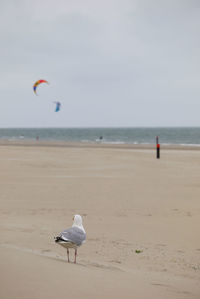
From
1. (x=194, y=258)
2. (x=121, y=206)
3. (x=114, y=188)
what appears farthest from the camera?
(x=114, y=188)

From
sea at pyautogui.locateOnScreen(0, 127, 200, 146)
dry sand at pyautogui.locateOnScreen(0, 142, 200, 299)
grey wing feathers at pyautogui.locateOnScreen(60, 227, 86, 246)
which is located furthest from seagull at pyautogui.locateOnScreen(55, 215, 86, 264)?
sea at pyautogui.locateOnScreen(0, 127, 200, 146)

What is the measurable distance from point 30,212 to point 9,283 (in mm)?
5901

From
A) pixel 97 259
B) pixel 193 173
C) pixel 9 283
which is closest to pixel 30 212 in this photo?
pixel 97 259

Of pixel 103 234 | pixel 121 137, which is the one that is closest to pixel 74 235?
pixel 103 234

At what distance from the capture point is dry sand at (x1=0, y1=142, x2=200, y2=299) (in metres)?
3.75

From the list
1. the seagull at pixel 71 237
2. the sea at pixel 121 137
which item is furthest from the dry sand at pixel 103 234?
the sea at pixel 121 137

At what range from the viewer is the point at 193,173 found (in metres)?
17.3

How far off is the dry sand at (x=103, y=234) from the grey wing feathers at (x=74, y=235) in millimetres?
313

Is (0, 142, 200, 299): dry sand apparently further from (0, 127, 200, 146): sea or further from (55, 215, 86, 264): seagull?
(0, 127, 200, 146): sea

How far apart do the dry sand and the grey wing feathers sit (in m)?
0.31

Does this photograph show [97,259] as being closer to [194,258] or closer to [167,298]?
[194,258]

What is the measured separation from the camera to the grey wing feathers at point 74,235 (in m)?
4.83

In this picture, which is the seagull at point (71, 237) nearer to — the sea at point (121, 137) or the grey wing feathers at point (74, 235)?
the grey wing feathers at point (74, 235)

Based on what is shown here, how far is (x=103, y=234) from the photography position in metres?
7.43
